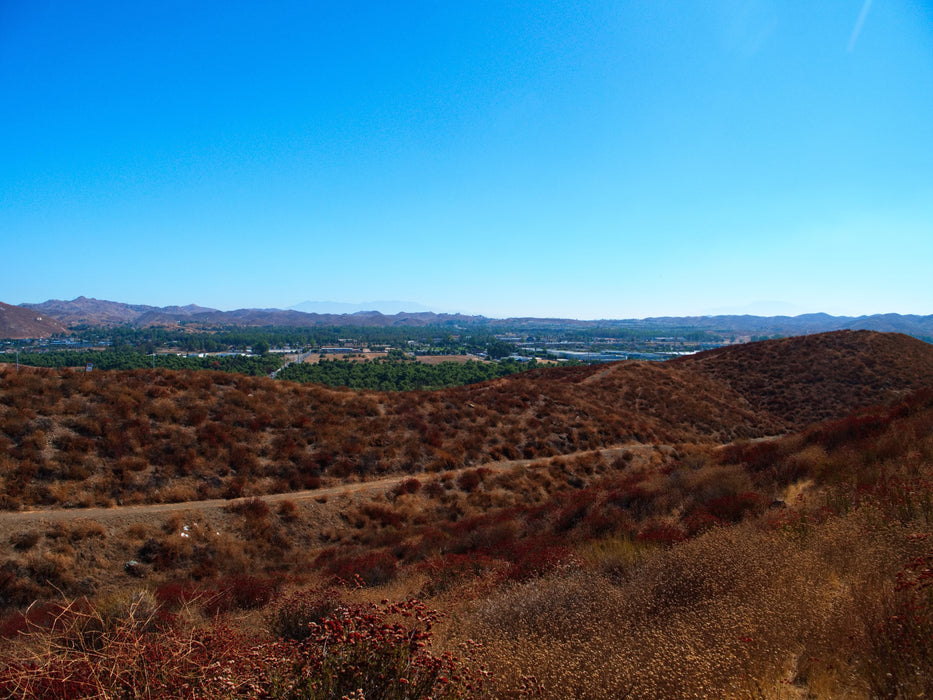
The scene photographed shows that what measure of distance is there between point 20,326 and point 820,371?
244 m

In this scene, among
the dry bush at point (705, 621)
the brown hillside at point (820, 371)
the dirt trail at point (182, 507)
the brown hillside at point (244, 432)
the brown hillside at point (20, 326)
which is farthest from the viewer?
the brown hillside at point (20, 326)

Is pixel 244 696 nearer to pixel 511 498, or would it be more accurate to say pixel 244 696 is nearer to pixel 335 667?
pixel 335 667

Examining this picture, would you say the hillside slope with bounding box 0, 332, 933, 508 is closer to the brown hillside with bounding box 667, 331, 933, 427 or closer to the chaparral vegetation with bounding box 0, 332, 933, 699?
the chaparral vegetation with bounding box 0, 332, 933, 699

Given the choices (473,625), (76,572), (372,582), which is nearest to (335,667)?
(473,625)

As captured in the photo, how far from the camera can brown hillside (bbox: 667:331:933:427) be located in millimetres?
37531

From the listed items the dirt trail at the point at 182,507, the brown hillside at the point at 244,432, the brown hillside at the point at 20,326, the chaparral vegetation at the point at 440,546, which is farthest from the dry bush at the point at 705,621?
the brown hillside at the point at 20,326

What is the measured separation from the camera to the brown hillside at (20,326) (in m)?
162

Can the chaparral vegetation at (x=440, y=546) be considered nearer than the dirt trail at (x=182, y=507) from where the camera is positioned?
Yes

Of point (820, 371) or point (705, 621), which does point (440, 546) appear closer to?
point (705, 621)

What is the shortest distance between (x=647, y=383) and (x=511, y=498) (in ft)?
80.2

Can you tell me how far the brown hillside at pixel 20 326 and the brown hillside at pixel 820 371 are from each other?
8437 inches

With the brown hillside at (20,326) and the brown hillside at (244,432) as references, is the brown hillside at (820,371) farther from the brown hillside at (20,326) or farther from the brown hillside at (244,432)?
the brown hillside at (20,326)

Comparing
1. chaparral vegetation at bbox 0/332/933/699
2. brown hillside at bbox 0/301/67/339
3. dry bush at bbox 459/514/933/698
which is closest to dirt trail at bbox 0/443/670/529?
chaparral vegetation at bbox 0/332/933/699

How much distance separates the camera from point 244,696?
320cm
